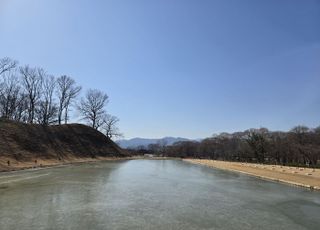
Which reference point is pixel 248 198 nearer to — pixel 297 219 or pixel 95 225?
pixel 297 219

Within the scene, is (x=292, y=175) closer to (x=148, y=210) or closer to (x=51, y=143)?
(x=148, y=210)

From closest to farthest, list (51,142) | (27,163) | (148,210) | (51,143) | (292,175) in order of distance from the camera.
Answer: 1. (148,210)
2. (292,175)
3. (27,163)
4. (51,143)
5. (51,142)

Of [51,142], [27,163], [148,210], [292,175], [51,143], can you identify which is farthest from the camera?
[51,142]

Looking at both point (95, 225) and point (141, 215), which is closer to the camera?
point (95, 225)

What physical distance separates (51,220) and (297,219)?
1048 cm

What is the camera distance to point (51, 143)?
71.4 metres

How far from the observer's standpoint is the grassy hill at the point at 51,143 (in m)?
55.4

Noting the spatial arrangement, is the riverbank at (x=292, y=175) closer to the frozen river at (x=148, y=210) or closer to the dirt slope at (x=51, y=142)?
the frozen river at (x=148, y=210)

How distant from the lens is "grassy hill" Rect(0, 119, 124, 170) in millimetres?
55419

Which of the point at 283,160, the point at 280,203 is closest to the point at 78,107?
the point at 283,160

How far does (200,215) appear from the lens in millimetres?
15750

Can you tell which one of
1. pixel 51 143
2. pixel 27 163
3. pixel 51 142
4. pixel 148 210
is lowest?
pixel 148 210

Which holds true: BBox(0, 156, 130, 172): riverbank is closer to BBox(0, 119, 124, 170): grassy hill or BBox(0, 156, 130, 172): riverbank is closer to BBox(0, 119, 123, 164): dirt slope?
BBox(0, 119, 124, 170): grassy hill

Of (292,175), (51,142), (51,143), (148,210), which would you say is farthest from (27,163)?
(148,210)
